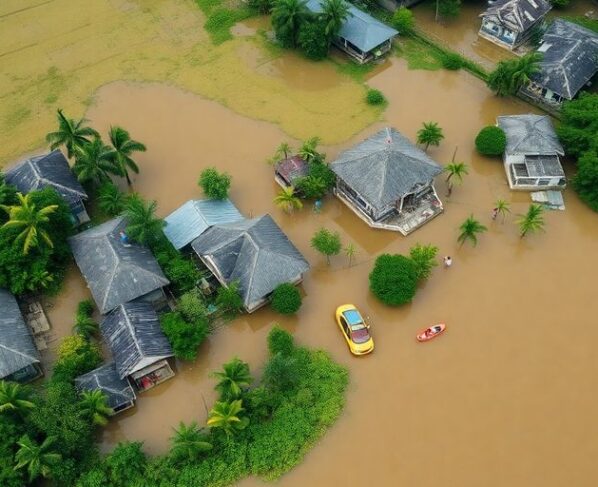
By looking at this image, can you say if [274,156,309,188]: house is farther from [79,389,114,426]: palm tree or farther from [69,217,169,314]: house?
[79,389,114,426]: palm tree

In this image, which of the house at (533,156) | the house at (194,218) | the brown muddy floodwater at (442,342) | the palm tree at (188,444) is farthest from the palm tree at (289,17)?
the palm tree at (188,444)

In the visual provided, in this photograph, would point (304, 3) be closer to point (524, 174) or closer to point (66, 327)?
point (524, 174)

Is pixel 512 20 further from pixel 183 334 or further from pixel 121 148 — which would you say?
pixel 183 334

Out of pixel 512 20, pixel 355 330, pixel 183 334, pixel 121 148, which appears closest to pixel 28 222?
pixel 121 148

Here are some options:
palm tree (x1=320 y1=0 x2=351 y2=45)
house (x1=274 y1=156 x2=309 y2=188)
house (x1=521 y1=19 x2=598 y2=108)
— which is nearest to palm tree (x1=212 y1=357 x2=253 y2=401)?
house (x1=274 y1=156 x2=309 y2=188)

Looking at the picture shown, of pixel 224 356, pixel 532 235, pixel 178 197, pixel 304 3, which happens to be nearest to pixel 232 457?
pixel 224 356

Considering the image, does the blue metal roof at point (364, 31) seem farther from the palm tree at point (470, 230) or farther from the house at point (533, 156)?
the palm tree at point (470, 230)
